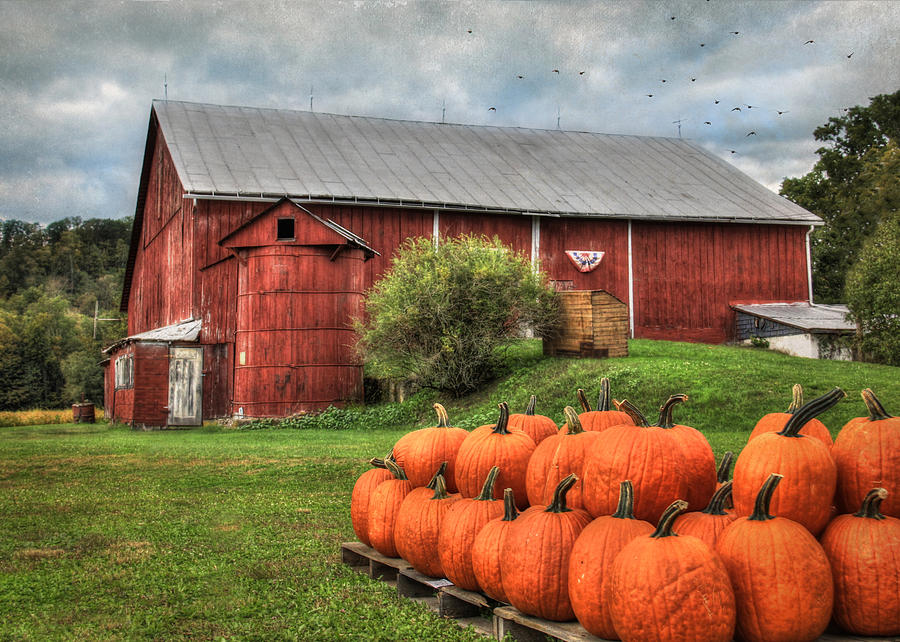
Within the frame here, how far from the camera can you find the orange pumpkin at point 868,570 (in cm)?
339

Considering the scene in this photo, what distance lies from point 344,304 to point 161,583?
14691mm

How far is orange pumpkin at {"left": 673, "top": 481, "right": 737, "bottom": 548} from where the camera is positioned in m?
3.75

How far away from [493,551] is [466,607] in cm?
52

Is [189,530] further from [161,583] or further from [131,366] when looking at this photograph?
[131,366]

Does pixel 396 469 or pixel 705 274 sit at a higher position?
pixel 705 274

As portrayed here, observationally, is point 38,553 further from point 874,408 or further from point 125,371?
point 125,371

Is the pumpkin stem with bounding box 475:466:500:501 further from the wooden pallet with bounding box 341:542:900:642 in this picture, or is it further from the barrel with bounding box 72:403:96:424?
the barrel with bounding box 72:403:96:424

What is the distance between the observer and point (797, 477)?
3668 mm

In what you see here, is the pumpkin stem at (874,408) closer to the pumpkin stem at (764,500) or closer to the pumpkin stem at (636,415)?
the pumpkin stem at (764,500)

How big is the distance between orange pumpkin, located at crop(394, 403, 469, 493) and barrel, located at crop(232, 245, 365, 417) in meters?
14.1

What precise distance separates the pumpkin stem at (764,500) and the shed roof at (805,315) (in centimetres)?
2146

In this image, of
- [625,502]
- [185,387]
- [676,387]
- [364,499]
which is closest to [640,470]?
[625,502]

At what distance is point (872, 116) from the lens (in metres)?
40.8

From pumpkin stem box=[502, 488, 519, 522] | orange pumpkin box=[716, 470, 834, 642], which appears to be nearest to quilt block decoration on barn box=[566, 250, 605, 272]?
pumpkin stem box=[502, 488, 519, 522]
